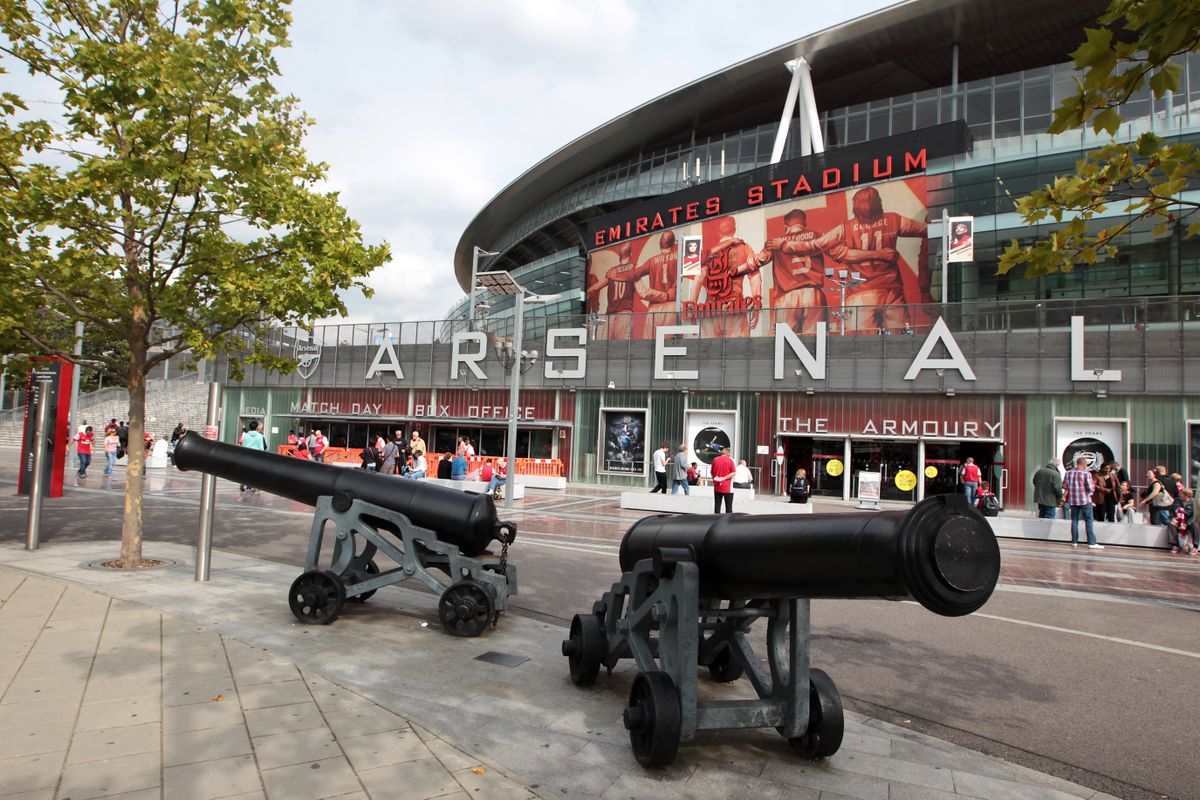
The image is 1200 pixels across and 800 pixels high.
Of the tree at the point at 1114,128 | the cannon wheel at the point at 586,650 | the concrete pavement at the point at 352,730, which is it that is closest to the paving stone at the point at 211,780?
the concrete pavement at the point at 352,730

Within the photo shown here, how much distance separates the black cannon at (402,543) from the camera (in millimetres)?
6211

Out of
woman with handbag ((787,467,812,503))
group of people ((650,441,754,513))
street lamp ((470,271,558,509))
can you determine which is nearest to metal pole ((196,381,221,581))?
group of people ((650,441,754,513))

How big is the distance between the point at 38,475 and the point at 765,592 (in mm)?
10289

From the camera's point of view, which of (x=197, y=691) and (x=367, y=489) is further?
(x=367, y=489)

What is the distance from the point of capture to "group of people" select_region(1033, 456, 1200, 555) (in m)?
14.3

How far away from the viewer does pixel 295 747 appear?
12.2ft

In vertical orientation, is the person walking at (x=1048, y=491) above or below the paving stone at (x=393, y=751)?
above

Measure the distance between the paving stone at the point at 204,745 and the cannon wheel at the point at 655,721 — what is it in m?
1.96

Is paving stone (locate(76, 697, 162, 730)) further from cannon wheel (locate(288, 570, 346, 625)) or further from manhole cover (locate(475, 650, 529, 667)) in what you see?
manhole cover (locate(475, 650, 529, 667))

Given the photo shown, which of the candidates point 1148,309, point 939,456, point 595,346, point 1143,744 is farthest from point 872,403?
point 1143,744

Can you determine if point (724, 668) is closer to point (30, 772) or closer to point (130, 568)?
point (30, 772)

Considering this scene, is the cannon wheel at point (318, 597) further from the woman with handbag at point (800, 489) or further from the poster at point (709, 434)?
the poster at point (709, 434)

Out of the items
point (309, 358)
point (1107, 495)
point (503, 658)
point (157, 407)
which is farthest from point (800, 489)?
point (157, 407)

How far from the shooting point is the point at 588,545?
1234cm
